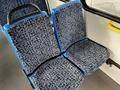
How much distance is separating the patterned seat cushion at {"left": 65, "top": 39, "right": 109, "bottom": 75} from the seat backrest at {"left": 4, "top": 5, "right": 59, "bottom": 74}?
219 millimetres

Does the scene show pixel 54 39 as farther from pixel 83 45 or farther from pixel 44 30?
pixel 83 45

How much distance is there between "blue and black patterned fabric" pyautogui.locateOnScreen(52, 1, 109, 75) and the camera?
139 cm

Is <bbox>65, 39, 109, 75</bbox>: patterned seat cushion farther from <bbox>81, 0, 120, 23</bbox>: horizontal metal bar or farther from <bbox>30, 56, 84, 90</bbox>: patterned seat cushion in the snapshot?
<bbox>81, 0, 120, 23</bbox>: horizontal metal bar

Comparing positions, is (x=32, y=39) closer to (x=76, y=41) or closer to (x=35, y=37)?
(x=35, y=37)

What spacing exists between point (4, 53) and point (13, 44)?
4.59ft

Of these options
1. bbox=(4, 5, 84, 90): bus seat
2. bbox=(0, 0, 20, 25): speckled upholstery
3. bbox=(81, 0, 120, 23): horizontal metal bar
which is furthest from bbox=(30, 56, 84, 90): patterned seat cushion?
bbox=(0, 0, 20, 25): speckled upholstery

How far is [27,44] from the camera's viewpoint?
1.26 meters

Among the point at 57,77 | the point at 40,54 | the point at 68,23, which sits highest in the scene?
the point at 68,23

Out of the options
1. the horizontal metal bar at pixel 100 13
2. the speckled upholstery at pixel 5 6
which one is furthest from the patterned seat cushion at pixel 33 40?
the speckled upholstery at pixel 5 6

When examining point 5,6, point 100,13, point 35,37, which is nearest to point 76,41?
point 100,13

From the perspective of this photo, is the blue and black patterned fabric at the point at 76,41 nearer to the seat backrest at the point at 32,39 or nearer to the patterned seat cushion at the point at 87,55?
the patterned seat cushion at the point at 87,55

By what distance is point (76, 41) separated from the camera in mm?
1637

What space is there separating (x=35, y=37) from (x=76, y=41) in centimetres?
53

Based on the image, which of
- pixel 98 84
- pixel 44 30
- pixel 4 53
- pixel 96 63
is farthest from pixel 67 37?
pixel 4 53
